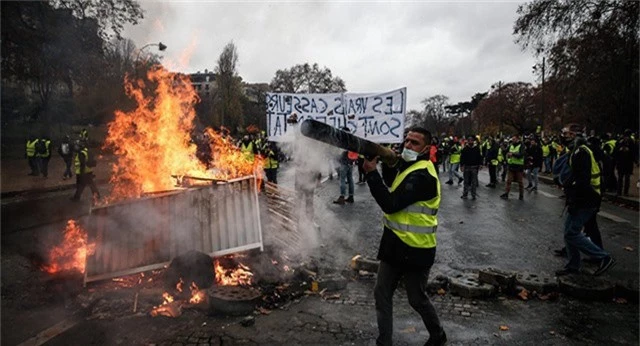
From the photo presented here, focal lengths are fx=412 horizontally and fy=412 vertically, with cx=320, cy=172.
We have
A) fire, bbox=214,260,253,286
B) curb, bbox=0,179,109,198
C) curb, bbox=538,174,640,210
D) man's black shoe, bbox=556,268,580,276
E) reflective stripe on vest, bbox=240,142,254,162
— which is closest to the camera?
fire, bbox=214,260,253,286

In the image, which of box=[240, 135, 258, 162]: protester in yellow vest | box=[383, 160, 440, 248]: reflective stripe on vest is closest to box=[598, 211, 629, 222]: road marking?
box=[383, 160, 440, 248]: reflective stripe on vest

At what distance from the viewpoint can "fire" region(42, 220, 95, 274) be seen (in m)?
5.83

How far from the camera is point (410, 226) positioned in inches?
133

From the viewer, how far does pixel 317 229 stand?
7.66 metres

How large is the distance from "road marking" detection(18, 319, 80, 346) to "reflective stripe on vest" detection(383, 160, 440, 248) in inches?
136

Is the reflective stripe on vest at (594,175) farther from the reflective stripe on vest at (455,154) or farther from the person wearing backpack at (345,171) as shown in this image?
the reflective stripe on vest at (455,154)

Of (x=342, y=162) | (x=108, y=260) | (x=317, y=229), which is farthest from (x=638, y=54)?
(x=108, y=260)

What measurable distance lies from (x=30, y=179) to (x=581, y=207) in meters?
20.2

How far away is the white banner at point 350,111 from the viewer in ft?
31.7

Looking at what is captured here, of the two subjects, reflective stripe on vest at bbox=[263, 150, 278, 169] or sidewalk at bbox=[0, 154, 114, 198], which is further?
sidewalk at bbox=[0, 154, 114, 198]

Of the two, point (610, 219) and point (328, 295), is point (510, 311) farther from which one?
point (610, 219)

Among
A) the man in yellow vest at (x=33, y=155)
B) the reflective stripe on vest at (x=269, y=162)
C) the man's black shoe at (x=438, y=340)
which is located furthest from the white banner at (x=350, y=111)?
the man in yellow vest at (x=33, y=155)

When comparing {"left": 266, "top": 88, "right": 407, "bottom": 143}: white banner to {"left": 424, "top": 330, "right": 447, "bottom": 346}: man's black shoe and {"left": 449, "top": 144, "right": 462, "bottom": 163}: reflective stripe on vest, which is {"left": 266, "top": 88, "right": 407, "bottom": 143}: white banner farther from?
{"left": 449, "top": 144, "right": 462, "bottom": 163}: reflective stripe on vest

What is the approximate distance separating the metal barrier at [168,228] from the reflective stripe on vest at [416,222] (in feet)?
8.59
